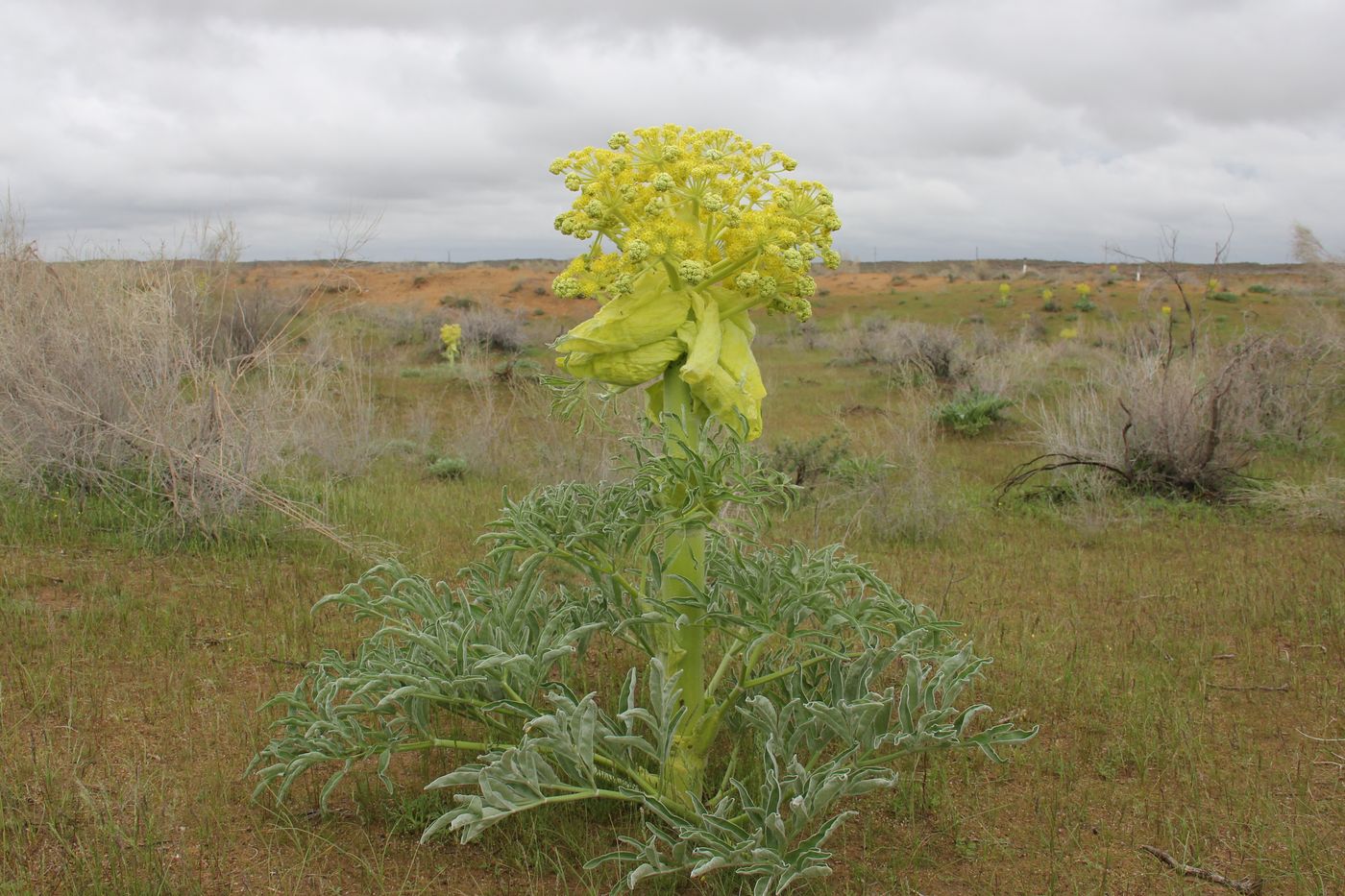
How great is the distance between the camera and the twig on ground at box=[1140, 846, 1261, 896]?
2600mm

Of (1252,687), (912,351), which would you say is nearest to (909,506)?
(1252,687)

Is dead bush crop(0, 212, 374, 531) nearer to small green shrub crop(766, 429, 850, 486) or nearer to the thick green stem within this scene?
the thick green stem

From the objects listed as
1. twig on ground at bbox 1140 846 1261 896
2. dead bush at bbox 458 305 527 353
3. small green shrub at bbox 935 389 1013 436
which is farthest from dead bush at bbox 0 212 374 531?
dead bush at bbox 458 305 527 353

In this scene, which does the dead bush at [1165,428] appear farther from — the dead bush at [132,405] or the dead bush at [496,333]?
the dead bush at [496,333]

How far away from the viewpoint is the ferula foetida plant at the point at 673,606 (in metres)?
2.32

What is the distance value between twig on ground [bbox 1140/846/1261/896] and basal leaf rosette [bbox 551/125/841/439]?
5.74 ft

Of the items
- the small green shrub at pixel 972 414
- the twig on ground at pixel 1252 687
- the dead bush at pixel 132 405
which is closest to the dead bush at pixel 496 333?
the small green shrub at pixel 972 414

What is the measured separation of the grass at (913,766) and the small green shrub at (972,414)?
3695 mm

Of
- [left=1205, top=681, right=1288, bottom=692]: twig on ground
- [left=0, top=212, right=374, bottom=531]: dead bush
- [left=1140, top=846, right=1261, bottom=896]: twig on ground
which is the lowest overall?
[left=1140, top=846, right=1261, bottom=896]: twig on ground

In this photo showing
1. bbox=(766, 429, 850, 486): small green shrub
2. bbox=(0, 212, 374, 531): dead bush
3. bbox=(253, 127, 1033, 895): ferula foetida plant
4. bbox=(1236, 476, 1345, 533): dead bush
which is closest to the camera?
bbox=(253, 127, 1033, 895): ferula foetida plant

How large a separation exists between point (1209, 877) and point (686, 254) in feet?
7.51

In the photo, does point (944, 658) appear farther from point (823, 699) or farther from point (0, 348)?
point (0, 348)

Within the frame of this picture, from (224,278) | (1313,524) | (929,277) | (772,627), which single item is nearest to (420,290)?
(929,277)

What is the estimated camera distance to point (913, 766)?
3.23 meters
